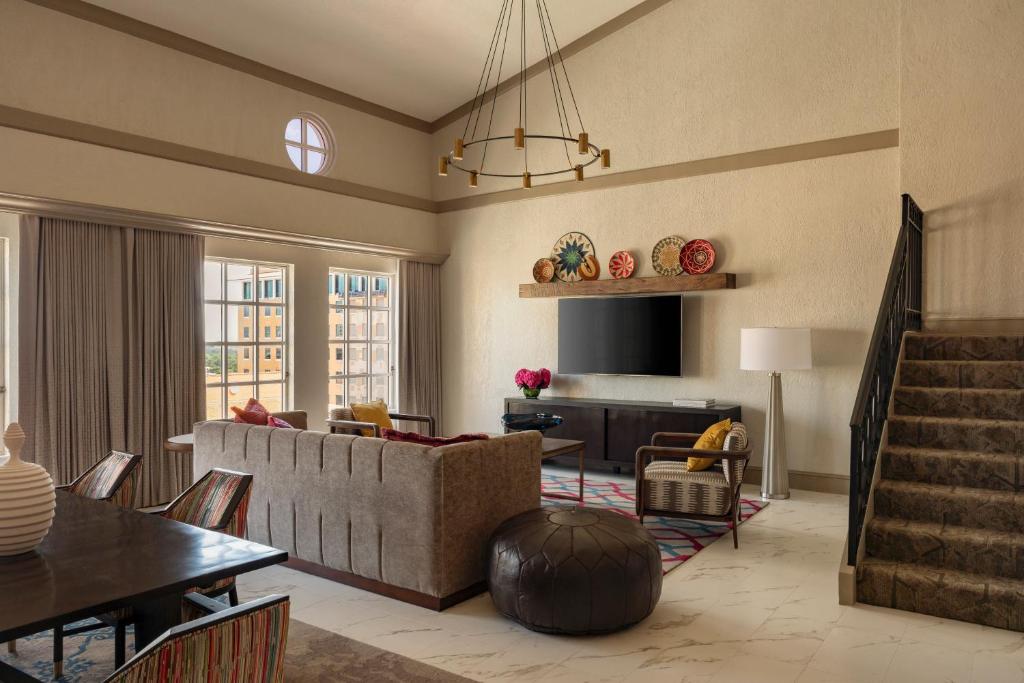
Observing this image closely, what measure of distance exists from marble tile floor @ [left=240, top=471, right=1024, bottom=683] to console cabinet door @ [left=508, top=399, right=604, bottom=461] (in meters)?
2.94

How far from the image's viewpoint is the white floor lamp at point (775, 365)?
6066 millimetres

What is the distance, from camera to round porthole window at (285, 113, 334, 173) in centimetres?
746

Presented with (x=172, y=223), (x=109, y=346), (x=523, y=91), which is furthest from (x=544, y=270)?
(x=109, y=346)

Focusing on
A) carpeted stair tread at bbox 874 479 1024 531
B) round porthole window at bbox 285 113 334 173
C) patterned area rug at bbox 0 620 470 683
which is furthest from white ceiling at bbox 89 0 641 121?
carpeted stair tread at bbox 874 479 1024 531

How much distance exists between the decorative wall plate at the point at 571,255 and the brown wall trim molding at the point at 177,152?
194 cm

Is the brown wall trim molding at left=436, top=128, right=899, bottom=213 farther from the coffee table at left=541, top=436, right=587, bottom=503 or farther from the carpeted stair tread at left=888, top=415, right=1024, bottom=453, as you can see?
the coffee table at left=541, top=436, right=587, bottom=503

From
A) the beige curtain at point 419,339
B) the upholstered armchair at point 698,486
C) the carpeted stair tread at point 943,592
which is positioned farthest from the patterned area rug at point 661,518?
the beige curtain at point 419,339

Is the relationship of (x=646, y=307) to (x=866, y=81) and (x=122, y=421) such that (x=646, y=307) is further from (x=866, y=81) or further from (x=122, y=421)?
(x=122, y=421)

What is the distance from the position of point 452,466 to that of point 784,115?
4.75 metres

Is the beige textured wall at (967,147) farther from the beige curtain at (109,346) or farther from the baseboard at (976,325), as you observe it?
the beige curtain at (109,346)

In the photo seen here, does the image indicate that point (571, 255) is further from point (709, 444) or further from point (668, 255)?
point (709, 444)

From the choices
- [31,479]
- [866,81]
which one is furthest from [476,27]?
[31,479]

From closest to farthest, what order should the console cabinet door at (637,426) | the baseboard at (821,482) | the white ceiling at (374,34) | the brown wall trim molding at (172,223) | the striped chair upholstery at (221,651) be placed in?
1. the striped chair upholstery at (221,651)
2. the brown wall trim molding at (172,223)
3. the white ceiling at (374,34)
4. the baseboard at (821,482)
5. the console cabinet door at (637,426)

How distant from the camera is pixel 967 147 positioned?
18.4 feet
